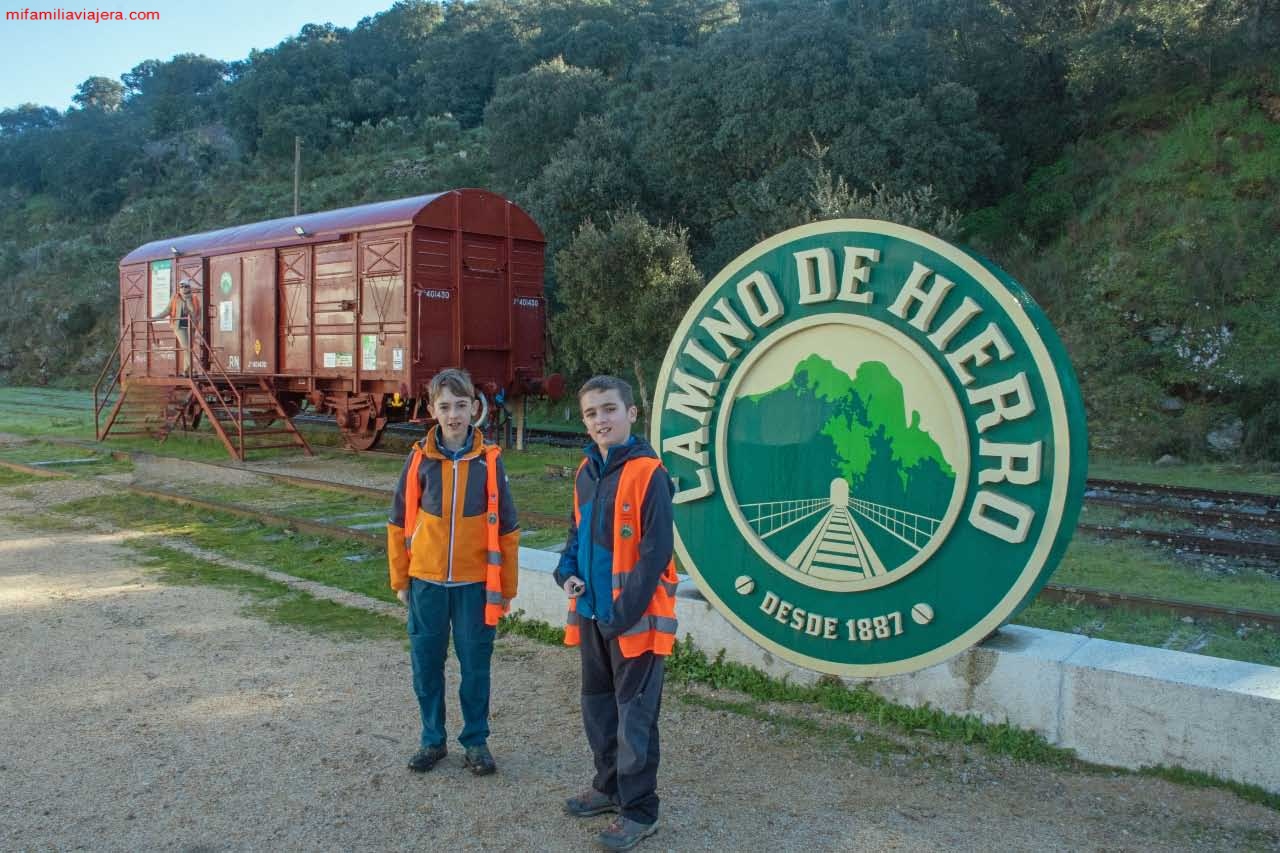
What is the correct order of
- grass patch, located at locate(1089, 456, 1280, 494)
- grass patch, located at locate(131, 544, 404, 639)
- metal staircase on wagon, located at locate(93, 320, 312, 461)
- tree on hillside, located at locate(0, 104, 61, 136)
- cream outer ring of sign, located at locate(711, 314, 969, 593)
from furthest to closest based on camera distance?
tree on hillside, located at locate(0, 104, 61, 136), metal staircase on wagon, located at locate(93, 320, 312, 461), grass patch, located at locate(1089, 456, 1280, 494), grass patch, located at locate(131, 544, 404, 639), cream outer ring of sign, located at locate(711, 314, 969, 593)

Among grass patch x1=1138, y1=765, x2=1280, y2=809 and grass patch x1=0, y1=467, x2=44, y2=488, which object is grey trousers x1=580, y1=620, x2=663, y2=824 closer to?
grass patch x1=1138, y1=765, x2=1280, y2=809

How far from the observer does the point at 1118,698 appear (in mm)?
3900

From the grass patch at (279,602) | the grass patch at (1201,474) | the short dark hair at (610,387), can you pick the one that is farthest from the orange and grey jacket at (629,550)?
the grass patch at (1201,474)

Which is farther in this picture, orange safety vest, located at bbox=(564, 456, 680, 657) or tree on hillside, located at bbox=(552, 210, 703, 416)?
tree on hillside, located at bbox=(552, 210, 703, 416)

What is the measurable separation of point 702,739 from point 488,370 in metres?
12.0

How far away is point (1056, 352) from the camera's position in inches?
155

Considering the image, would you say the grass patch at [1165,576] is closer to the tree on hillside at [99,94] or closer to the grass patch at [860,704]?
the grass patch at [860,704]

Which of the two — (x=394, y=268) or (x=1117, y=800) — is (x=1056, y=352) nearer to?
(x=1117, y=800)

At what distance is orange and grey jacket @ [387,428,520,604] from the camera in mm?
4008

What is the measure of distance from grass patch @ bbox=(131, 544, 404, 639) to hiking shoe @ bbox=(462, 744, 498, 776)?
7.19ft

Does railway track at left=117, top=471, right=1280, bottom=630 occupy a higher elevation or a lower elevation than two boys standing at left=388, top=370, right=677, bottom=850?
lower

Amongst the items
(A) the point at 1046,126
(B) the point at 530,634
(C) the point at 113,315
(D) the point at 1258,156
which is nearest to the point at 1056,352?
(B) the point at 530,634

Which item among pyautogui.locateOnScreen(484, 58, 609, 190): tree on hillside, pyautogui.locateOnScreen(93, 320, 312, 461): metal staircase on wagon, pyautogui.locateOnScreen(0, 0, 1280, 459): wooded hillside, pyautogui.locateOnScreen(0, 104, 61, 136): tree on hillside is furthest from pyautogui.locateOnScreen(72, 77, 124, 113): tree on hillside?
pyautogui.locateOnScreen(93, 320, 312, 461): metal staircase on wagon

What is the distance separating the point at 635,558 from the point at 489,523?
88 cm
